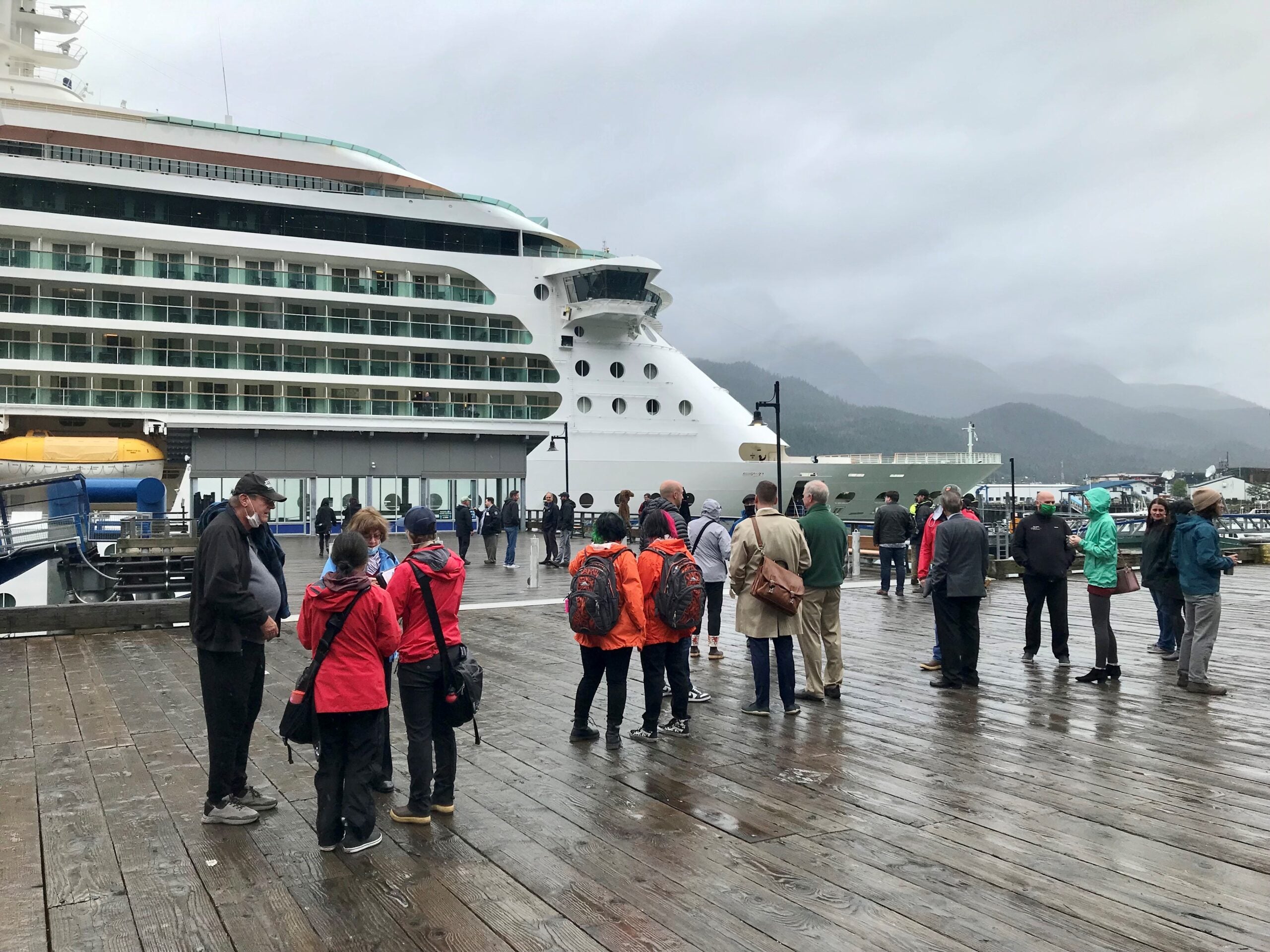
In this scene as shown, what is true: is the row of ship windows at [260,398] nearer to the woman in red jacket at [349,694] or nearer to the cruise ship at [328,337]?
the cruise ship at [328,337]

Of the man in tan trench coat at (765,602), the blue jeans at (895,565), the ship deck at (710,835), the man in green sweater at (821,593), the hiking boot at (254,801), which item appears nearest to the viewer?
the ship deck at (710,835)

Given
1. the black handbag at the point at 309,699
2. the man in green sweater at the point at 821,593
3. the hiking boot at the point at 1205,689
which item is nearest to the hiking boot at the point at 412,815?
the black handbag at the point at 309,699

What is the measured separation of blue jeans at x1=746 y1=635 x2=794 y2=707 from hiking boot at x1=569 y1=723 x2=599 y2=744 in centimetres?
130

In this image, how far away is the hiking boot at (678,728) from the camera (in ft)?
20.2

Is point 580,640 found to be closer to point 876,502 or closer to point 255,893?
point 255,893

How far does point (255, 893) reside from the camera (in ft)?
12.1

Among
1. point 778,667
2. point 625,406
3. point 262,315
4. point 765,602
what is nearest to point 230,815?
point 765,602

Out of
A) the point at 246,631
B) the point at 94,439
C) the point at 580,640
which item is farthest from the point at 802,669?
the point at 94,439

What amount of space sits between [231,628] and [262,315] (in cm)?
3228

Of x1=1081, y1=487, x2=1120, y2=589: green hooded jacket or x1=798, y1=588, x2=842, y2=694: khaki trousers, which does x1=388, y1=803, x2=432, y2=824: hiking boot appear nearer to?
x1=798, y1=588, x2=842, y2=694: khaki trousers

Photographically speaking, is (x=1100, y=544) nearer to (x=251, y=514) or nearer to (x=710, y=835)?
(x=710, y=835)

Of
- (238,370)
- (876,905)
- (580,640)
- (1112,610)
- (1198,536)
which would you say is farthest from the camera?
(238,370)

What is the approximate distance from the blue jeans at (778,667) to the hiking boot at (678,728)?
2.31 feet

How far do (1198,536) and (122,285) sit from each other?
3429cm
